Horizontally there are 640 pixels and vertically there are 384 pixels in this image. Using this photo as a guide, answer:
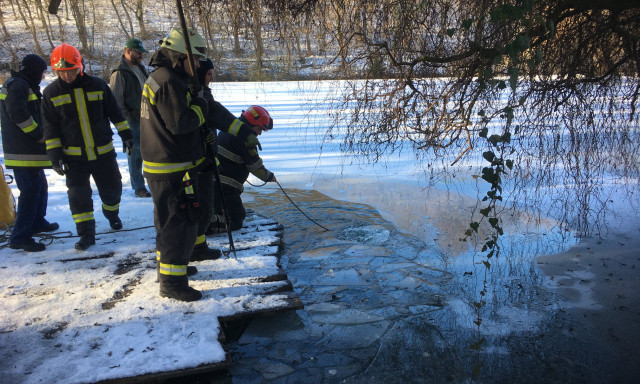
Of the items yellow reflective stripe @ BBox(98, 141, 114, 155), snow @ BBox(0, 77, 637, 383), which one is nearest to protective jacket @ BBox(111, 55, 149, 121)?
snow @ BBox(0, 77, 637, 383)

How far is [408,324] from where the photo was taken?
350cm

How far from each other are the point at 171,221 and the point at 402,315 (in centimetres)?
193

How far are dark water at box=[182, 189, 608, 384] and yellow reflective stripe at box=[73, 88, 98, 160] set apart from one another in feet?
7.08

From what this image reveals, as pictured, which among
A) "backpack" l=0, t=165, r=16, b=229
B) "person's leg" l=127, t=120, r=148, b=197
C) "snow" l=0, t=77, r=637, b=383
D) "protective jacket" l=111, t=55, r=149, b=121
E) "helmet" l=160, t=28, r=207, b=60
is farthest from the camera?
"person's leg" l=127, t=120, r=148, b=197

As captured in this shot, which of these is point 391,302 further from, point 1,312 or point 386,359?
point 1,312

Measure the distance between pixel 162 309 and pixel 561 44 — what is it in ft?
15.5

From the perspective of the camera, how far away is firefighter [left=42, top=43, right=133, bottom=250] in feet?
13.9

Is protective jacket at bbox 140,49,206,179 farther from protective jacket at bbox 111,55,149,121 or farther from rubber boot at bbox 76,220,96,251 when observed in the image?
protective jacket at bbox 111,55,149,121

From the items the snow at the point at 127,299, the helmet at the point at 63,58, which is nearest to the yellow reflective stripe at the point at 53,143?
the helmet at the point at 63,58

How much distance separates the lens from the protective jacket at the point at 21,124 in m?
4.34

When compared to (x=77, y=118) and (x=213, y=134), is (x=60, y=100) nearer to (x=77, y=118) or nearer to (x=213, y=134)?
(x=77, y=118)

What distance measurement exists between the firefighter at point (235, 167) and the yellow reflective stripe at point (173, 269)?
4.64 ft

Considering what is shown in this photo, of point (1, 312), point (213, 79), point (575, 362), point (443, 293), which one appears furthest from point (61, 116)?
point (575, 362)

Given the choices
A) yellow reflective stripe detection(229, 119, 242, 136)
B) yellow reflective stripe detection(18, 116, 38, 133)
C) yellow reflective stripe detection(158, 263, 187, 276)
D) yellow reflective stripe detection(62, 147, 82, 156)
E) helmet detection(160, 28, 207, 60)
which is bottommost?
yellow reflective stripe detection(158, 263, 187, 276)
